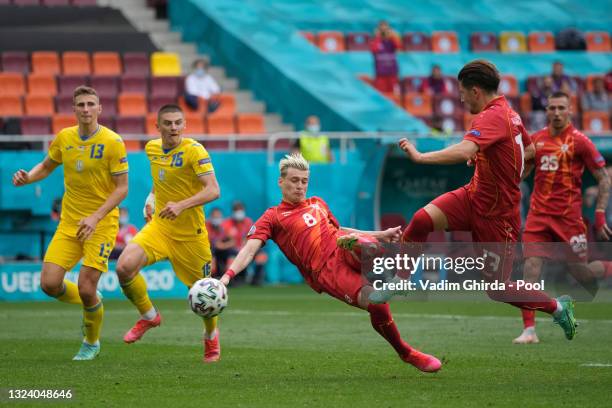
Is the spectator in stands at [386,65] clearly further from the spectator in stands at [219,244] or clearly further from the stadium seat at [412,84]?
the spectator in stands at [219,244]

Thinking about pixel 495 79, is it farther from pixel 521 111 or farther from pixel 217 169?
pixel 521 111

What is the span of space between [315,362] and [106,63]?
17.7 metres

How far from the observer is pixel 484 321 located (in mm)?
15688

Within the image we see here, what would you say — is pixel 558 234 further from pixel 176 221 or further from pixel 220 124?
pixel 220 124

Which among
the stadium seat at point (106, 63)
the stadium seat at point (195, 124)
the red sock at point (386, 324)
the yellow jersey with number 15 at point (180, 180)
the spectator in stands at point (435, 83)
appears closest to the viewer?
the red sock at point (386, 324)

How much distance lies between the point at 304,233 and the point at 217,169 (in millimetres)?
13716

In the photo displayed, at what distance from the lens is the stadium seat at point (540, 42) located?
33.8m

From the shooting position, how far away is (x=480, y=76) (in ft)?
32.6

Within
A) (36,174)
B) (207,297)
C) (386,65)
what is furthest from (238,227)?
(207,297)

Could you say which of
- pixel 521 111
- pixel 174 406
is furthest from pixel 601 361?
pixel 521 111

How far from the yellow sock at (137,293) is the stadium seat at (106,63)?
52.4 ft

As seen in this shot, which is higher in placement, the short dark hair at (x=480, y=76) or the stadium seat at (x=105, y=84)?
the short dark hair at (x=480, y=76)

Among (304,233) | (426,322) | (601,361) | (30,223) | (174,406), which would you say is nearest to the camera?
(174,406)

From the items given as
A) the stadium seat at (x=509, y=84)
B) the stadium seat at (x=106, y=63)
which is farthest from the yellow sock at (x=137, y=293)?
the stadium seat at (x=509, y=84)
